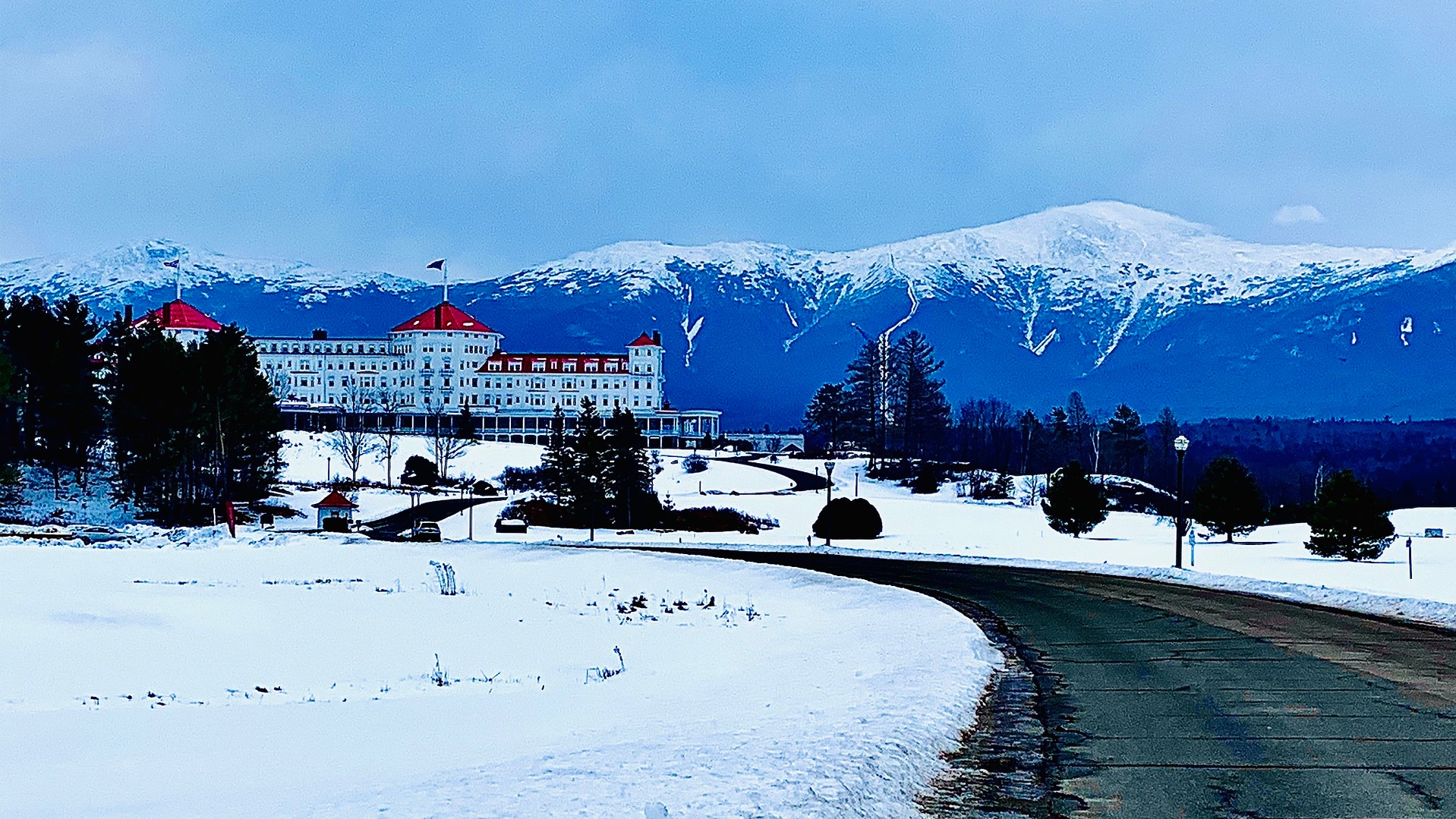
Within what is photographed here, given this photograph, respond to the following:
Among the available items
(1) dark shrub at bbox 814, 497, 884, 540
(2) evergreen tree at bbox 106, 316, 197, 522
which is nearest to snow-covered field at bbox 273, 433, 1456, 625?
(1) dark shrub at bbox 814, 497, 884, 540

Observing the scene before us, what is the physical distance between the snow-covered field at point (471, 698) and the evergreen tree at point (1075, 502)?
114 ft

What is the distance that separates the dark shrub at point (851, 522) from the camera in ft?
209

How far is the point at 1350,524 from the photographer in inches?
1885

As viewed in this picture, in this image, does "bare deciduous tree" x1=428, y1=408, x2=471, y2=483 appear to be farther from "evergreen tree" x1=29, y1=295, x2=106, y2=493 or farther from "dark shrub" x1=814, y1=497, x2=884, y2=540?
"dark shrub" x1=814, y1=497, x2=884, y2=540

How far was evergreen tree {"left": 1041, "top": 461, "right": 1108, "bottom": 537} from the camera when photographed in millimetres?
63531

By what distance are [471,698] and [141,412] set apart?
6034cm

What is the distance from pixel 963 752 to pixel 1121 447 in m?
128

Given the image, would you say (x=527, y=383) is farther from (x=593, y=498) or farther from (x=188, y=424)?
(x=593, y=498)

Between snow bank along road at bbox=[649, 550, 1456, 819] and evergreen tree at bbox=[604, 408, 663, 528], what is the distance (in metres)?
49.8

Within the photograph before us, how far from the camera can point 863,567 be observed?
3978cm

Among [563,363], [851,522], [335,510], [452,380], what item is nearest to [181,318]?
[452,380]

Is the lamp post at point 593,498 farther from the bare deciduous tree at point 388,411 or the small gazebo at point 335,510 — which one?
the bare deciduous tree at point 388,411

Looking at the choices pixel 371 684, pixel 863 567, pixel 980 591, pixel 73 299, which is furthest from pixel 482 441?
pixel 371 684

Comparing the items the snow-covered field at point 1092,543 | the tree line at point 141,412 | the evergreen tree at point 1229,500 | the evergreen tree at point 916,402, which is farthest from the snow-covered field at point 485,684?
the evergreen tree at point 916,402
